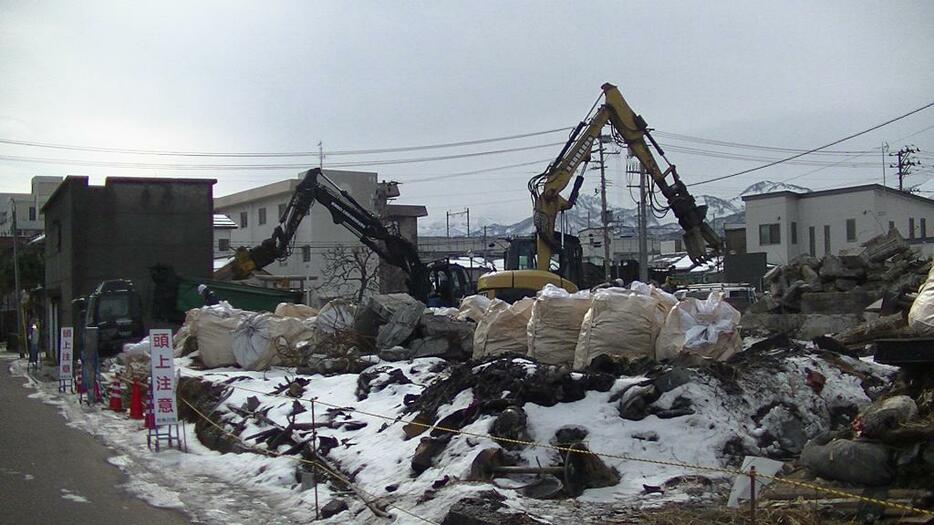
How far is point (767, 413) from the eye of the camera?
9.40 m

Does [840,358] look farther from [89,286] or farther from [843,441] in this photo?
[89,286]

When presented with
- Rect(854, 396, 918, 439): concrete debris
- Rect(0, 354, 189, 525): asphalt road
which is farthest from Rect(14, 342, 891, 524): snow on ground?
Rect(854, 396, 918, 439): concrete debris

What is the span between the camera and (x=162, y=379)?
13.9 meters

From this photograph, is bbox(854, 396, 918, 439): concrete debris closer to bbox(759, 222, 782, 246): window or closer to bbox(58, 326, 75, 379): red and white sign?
bbox(58, 326, 75, 379): red and white sign

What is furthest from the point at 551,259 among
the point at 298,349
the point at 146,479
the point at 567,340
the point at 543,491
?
the point at 543,491

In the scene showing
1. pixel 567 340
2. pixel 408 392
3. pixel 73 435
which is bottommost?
pixel 73 435

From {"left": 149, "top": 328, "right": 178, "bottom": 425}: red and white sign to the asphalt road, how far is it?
95 cm

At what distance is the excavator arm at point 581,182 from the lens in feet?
79.9

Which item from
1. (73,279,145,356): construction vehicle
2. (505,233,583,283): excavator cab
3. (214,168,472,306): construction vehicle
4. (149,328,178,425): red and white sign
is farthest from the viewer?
(214,168,472,306): construction vehicle

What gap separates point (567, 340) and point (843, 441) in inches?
219

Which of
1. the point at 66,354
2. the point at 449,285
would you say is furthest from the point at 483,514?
the point at 449,285

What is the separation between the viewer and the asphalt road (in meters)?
8.89

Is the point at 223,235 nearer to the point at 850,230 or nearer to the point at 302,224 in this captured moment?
the point at 302,224

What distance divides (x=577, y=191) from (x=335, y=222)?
8.87 metres
